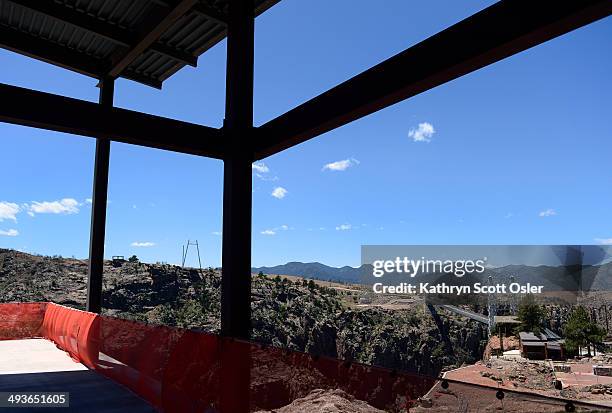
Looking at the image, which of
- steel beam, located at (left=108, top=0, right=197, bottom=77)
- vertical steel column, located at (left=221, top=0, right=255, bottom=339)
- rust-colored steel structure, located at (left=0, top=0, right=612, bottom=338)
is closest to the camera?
rust-colored steel structure, located at (left=0, top=0, right=612, bottom=338)

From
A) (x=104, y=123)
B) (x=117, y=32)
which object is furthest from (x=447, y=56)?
(x=117, y=32)

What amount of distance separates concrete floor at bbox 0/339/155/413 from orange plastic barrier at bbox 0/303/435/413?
19cm

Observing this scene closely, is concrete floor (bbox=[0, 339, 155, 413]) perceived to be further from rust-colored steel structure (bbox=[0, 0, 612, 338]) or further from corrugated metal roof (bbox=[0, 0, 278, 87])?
corrugated metal roof (bbox=[0, 0, 278, 87])

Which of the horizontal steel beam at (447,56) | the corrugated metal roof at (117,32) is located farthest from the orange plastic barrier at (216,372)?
the corrugated metal roof at (117,32)

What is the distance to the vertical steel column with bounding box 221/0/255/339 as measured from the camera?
227 inches

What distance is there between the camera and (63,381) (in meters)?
7.80

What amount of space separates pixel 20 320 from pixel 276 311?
8569cm

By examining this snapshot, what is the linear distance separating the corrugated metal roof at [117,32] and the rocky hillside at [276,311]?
179 ft

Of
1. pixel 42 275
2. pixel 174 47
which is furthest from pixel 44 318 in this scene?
pixel 42 275

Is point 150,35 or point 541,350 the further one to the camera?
point 541,350

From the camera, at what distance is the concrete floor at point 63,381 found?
247 inches

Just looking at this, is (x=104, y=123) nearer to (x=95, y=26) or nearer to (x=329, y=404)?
(x=95, y=26)

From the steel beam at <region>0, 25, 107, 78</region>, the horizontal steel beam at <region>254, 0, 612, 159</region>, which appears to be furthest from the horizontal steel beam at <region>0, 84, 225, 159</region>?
the steel beam at <region>0, 25, 107, 78</region>

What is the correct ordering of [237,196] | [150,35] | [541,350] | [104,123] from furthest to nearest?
[541,350], [150,35], [237,196], [104,123]
